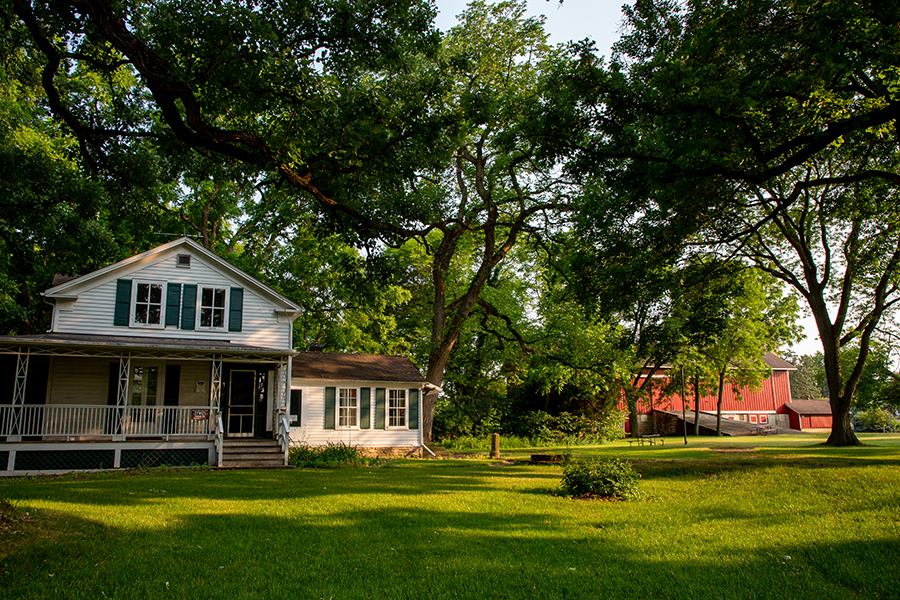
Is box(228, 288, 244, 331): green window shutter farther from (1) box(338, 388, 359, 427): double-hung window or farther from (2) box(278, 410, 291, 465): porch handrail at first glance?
(1) box(338, 388, 359, 427): double-hung window

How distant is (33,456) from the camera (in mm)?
16734

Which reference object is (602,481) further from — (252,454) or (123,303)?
(123,303)

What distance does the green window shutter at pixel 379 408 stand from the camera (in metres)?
23.9

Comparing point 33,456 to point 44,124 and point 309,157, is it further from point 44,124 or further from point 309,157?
point 44,124

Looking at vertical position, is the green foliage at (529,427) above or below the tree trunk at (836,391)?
below

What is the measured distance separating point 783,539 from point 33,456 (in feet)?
60.7

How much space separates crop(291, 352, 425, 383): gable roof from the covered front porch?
6.98ft

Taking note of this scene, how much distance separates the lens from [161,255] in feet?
66.0

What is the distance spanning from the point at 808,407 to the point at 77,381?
198ft

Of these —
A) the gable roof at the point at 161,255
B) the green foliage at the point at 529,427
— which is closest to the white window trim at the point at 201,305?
the gable roof at the point at 161,255

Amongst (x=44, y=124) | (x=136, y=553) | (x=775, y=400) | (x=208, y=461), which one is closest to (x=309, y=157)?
(x=136, y=553)

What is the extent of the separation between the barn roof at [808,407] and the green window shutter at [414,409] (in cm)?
4576

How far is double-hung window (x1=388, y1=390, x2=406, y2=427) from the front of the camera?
2428 centimetres

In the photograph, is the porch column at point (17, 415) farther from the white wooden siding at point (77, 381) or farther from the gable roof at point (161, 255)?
the gable roof at point (161, 255)
